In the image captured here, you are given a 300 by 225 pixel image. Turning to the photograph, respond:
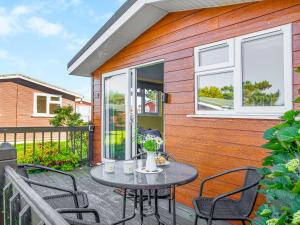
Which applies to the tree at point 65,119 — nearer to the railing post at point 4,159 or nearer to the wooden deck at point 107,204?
the wooden deck at point 107,204

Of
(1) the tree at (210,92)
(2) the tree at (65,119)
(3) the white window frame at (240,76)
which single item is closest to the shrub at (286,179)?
(3) the white window frame at (240,76)

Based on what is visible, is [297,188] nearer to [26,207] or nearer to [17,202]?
[26,207]

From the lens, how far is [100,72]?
223 inches

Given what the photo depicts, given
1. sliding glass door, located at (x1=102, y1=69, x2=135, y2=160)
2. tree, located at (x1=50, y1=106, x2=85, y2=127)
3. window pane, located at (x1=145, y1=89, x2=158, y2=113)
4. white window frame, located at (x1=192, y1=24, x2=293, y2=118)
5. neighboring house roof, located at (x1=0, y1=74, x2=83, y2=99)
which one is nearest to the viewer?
white window frame, located at (x1=192, y1=24, x2=293, y2=118)

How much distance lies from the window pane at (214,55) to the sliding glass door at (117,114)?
1835mm

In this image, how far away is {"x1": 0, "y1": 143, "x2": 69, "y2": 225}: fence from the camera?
34.6 inches

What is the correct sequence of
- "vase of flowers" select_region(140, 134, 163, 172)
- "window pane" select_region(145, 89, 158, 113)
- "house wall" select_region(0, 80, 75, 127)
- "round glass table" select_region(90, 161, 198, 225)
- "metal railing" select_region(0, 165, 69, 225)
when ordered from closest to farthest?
1. "metal railing" select_region(0, 165, 69, 225)
2. "round glass table" select_region(90, 161, 198, 225)
3. "vase of flowers" select_region(140, 134, 163, 172)
4. "window pane" select_region(145, 89, 158, 113)
5. "house wall" select_region(0, 80, 75, 127)

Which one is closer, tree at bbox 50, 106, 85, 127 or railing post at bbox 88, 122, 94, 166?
railing post at bbox 88, 122, 94, 166

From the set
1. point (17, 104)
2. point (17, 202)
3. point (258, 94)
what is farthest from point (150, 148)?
point (17, 104)

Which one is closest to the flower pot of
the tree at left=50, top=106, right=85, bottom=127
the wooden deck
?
the wooden deck

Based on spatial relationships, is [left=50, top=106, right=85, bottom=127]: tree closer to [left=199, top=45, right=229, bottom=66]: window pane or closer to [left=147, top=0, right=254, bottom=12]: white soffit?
[left=147, top=0, right=254, bottom=12]: white soffit

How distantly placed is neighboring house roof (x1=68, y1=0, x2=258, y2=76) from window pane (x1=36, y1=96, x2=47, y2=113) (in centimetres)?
864

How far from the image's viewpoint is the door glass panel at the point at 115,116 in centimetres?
493

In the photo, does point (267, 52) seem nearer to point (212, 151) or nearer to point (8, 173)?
point (212, 151)
